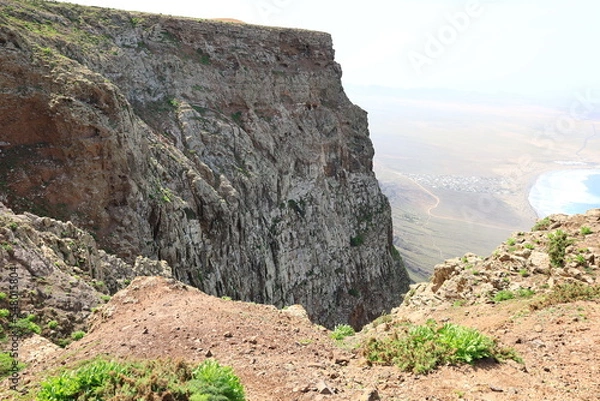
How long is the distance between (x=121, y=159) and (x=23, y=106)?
542cm

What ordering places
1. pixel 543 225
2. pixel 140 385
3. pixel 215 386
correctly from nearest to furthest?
1. pixel 140 385
2. pixel 215 386
3. pixel 543 225

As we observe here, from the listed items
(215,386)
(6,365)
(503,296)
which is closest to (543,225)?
(503,296)

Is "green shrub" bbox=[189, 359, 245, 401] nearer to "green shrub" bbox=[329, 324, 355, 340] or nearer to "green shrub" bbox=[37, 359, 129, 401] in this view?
"green shrub" bbox=[37, 359, 129, 401]

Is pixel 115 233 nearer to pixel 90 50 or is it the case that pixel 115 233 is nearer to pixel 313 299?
pixel 90 50

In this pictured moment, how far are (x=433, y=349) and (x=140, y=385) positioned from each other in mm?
6405

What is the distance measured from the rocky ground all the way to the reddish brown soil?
0.03m

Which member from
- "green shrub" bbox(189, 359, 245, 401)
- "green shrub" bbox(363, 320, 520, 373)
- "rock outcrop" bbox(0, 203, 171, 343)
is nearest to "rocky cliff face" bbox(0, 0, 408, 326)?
"rock outcrop" bbox(0, 203, 171, 343)

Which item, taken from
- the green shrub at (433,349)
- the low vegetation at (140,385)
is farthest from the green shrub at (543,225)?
the low vegetation at (140,385)

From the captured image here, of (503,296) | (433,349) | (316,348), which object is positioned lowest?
(316,348)

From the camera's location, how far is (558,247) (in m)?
14.9

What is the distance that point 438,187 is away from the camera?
186 meters

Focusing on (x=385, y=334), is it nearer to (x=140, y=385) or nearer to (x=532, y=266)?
(x=532, y=266)

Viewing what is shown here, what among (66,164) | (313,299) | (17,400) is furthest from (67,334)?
(313,299)

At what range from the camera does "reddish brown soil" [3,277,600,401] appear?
9078mm
